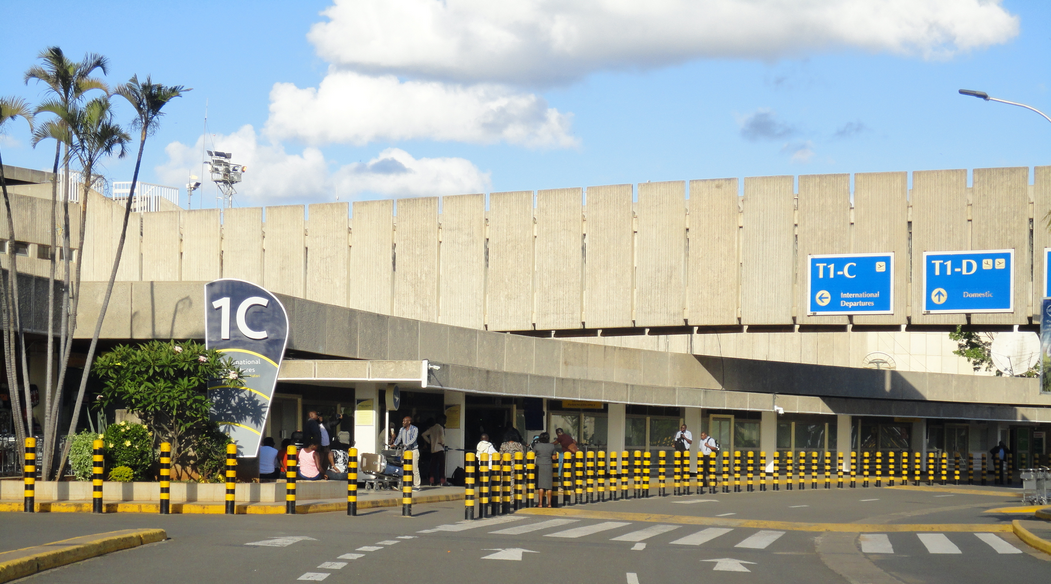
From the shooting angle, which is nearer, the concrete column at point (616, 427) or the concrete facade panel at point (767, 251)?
the concrete column at point (616, 427)

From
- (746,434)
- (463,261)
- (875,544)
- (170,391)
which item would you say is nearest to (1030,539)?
(875,544)

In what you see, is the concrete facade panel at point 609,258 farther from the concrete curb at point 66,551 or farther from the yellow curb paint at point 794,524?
the concrete curb at point 66,551

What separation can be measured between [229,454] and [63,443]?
5134mm

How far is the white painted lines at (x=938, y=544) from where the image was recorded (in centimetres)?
1515

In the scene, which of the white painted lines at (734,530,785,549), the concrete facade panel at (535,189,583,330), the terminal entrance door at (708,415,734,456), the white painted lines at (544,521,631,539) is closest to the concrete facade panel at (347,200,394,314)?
the concrete facade panel at (535,189,583,330)

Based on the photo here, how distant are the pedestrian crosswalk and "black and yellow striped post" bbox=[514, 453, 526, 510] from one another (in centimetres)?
171

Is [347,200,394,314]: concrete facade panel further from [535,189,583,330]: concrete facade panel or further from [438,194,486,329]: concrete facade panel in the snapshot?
[535,189,583,330]: concrete facade panel

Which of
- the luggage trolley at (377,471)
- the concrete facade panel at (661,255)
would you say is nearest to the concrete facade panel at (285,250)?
the concrete facade panel at (661,255)

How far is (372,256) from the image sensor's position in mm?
40344

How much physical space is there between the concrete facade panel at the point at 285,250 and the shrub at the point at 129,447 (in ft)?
68.1

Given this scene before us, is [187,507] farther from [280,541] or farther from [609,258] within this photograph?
[609,258]

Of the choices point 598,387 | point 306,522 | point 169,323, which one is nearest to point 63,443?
point 169,323

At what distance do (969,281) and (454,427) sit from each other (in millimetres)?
16251

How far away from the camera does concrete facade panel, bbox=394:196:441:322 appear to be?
39.4 metres
